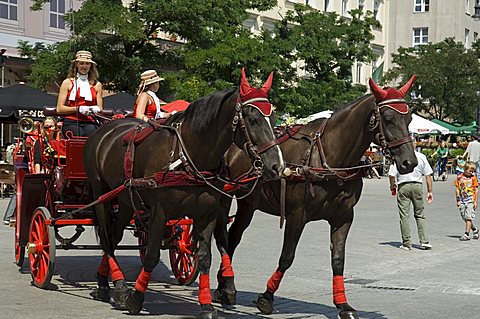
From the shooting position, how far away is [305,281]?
398 inches

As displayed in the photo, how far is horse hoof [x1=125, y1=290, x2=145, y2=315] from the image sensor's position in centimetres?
762

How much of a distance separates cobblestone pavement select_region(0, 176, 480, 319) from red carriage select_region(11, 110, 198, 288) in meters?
0.27

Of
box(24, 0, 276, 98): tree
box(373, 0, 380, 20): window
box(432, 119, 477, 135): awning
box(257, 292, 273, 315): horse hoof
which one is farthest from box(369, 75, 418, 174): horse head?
box(373, 0, 380, 20): window

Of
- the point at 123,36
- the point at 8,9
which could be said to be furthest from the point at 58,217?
the point at 8,9

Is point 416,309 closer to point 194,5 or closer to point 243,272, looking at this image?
point 243,272

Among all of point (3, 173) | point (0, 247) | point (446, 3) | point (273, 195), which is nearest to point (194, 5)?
point (3, 173)

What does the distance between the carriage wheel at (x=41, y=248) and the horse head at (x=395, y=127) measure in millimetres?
3753

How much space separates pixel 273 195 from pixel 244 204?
0.75 m

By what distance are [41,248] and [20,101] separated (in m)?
10.6

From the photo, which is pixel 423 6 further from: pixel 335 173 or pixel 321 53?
pixel 335 173

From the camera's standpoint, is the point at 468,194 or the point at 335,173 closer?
the point at 335,173

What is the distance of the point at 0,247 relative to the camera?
12.5 meters

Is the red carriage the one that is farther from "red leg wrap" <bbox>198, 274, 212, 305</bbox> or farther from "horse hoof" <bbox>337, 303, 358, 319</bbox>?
"horse hoof" <bbox>337, 303, 358, 319</bbox>

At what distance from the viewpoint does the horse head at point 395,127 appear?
7.23m
